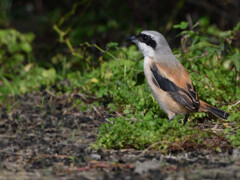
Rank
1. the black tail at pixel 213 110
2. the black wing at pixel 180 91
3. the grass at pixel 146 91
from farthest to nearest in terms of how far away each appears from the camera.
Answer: the black wing at pixel 180 91, the black tail at pixel 213 110, the grass at pixel 146 91

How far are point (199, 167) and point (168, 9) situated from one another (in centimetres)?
649

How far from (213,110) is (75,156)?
5.44 ft

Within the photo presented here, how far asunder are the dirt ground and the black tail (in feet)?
1.98

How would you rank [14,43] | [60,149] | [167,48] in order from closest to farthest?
1. [60,149]
2. [167,48]
3. [14,43]

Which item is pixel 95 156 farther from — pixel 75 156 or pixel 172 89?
pixel 172 89

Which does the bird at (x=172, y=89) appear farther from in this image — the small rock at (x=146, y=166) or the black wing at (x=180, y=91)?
the small rock at (x=146, y=166)

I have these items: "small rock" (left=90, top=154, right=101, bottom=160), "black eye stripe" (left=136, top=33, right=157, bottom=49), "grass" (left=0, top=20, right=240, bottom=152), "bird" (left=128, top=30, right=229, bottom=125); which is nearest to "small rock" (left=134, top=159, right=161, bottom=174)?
"grass" (left=0, top=20, right=240, bottom=152)

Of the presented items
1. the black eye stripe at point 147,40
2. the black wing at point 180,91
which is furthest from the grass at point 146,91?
the black eye stripe at point 147,40

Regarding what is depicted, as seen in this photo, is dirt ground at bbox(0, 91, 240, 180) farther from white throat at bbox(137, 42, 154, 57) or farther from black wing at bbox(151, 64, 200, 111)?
white throat at bbox(137, 42, 154, 57)

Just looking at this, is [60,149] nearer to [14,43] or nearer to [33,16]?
[14,43]

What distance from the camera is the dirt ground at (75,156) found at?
12.9 feet

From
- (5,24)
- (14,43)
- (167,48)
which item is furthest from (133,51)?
(5,24)

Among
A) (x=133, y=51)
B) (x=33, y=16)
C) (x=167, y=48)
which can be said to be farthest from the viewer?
(x=33, y=16)

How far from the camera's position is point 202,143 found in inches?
179
